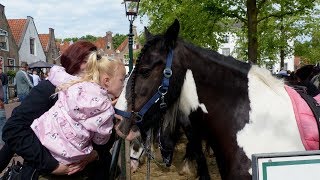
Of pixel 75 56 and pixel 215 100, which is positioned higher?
pixel 75 56

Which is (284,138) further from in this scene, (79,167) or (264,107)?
(79,167)

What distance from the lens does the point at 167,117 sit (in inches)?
113

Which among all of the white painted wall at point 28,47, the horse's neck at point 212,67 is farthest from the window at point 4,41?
the horse's neck at point 212,67

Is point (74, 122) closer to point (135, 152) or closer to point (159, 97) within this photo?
point (159, 97)

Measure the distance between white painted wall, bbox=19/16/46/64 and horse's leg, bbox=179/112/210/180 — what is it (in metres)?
41.3

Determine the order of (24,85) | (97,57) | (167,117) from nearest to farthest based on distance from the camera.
→ (97,57)
(167,117)
(24,85)

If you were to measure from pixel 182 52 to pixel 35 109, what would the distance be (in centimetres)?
110

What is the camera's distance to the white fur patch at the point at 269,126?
2527mm

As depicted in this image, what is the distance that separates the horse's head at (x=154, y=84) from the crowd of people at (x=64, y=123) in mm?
227

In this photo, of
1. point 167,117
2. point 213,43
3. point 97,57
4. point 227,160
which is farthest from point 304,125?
point 213,43

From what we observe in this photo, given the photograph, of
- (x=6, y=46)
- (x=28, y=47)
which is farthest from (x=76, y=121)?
(x=28, y=47)

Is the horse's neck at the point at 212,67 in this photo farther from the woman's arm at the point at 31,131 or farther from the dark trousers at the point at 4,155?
the dark trousers at the point at 4,155

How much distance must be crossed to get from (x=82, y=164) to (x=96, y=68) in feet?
2.11

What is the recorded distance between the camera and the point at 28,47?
145 ft
